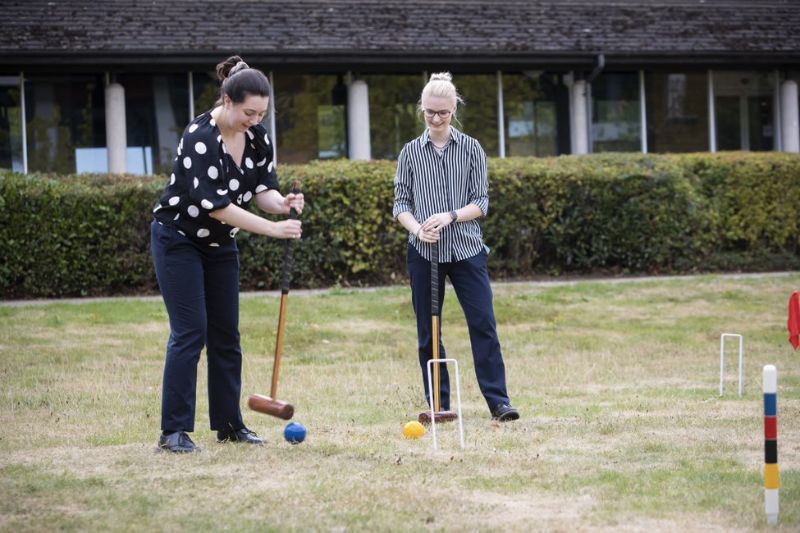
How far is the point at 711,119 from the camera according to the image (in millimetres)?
20406

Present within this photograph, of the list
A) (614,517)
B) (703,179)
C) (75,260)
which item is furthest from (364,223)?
(614,517)

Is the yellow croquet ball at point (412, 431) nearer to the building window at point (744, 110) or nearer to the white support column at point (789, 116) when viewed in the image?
the building window at point (744, 110)

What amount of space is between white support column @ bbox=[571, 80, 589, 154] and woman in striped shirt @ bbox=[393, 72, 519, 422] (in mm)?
12792

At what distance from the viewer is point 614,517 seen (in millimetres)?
4562

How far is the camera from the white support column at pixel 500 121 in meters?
19.2

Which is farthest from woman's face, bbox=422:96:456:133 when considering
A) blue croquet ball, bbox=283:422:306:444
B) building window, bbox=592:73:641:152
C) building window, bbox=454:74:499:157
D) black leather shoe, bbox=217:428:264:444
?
building window, bbox=592:73:641:152

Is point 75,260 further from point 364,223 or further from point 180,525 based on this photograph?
point 180,525

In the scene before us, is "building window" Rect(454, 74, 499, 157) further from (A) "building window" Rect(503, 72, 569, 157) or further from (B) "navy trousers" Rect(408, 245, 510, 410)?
(B) "navy trousers" Rect(408, 245, 510, 410)

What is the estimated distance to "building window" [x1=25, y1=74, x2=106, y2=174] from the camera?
1755 centimetres

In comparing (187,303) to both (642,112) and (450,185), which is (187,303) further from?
(642,112)

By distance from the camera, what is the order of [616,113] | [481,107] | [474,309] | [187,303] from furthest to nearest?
[616,113] → [481,107] → [474,309] → [187,303]

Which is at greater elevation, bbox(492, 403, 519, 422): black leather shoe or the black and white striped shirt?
the black and white striped shirt

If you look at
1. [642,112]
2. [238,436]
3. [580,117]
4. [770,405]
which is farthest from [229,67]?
[642,112]

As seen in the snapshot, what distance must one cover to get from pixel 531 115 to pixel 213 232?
563 inches
